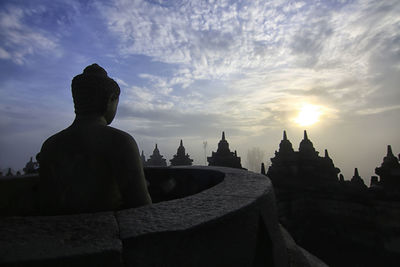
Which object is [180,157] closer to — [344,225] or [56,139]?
[344,225]

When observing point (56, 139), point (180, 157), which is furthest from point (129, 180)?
point (180, 157)

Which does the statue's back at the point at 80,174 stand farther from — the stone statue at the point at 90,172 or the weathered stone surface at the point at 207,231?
the weathered stone surface at the point at 207,231

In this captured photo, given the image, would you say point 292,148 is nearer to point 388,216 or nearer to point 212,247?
point 388,216

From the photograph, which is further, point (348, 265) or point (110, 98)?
point (348, 265)

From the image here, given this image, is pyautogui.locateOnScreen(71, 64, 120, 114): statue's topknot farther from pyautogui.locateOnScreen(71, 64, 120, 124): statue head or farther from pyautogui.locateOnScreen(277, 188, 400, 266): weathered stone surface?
pyautogui.locateOnScreen(277, 188, 400, 266): weathered stone surface

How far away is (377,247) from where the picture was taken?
6859mm

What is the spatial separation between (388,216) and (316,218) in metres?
2.21

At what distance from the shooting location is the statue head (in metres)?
1.88

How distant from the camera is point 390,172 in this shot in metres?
6.96

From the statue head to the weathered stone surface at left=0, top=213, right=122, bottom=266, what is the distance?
1013 mm

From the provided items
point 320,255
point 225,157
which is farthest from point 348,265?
point 225,157

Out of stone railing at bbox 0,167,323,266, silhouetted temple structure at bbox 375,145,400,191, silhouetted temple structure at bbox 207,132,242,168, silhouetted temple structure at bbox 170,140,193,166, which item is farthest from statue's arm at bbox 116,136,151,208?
silhouetted temple structure at bbox 170,140,193,166

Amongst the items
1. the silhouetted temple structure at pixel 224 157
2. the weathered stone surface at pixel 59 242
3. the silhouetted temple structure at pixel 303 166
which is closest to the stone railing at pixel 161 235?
the weathered stone surface at pixel 59 242

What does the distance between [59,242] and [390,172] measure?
8963 millimetres
